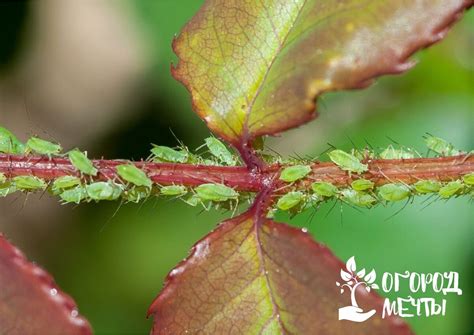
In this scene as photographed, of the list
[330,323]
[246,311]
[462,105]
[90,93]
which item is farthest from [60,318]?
[90,93]

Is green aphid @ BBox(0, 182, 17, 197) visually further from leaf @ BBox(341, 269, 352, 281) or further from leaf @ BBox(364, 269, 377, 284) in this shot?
leaf @ BBox(364, 269, 377, 284)

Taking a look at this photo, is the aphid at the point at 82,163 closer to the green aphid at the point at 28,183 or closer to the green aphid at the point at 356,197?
the green aphid at the point at 28,183

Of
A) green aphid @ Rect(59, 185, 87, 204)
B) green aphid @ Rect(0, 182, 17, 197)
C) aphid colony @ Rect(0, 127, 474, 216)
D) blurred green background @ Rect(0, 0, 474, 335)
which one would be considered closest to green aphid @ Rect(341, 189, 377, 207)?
aphid colony @ Rect(0, 127, 474, 216)

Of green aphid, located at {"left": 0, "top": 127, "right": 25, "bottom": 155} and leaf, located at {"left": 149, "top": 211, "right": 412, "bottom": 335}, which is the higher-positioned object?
green aphid, located at {"left": 0, "top": 127, "right": 25, "bottom": 155}

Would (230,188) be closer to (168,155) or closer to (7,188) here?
(168,155)

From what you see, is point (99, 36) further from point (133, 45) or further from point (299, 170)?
point (299, 170)

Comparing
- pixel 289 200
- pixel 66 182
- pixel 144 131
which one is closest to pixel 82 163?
pixel 66 182
